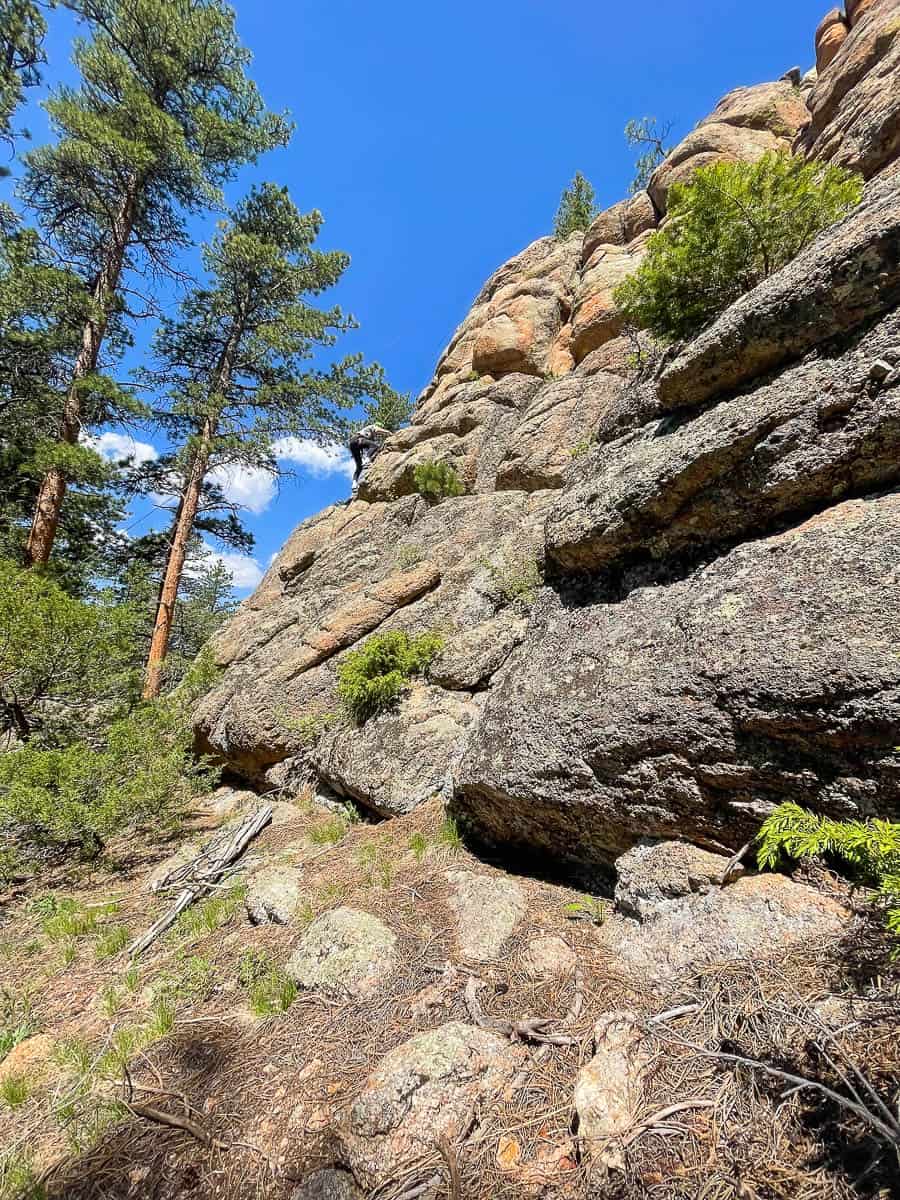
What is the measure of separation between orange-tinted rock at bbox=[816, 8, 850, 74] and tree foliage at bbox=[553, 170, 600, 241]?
7274 mm

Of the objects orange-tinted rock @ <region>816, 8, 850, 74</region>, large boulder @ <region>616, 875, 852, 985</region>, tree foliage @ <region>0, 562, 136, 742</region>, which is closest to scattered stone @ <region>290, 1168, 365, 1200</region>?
large boulder @ <region>616, 875, 852, 985</region>

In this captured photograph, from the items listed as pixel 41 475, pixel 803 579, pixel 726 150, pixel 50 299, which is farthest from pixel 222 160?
pixel 803 579

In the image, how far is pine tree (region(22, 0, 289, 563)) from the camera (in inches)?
375

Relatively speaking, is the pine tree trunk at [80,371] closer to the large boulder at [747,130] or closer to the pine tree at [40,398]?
the pine tree at [40,398]

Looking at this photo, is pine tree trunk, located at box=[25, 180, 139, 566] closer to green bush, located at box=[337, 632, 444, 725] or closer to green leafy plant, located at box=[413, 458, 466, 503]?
green leafy plant, located at box=[413, 458, 466, 503]

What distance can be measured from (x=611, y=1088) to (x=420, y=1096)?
81cm

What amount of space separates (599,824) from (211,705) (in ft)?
22.4

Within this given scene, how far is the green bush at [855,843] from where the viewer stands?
75.2 inches

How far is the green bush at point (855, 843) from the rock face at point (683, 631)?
275 mm

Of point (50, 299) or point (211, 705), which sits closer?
point (211, 705)

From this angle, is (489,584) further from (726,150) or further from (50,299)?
(726,150)

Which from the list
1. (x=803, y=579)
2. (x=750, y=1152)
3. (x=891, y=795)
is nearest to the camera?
(x=750, y=1152)

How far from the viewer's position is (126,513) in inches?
442

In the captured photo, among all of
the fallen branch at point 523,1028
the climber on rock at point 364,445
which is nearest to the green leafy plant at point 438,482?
the fallen branch at point 523,1028
